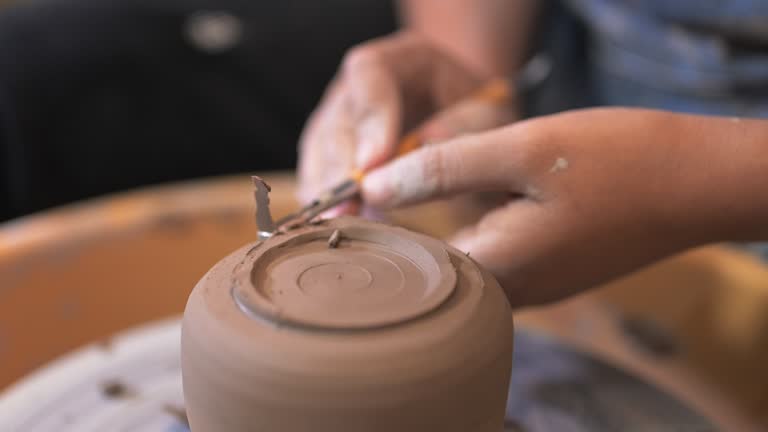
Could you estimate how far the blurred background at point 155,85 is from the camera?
1.76 meters

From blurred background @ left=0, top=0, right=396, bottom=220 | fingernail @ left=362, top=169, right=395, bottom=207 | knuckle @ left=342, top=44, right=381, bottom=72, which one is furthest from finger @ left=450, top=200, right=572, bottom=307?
blurred background @ left=0, top=0, right=396, bottom=220

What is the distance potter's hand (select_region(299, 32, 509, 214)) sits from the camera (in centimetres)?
102

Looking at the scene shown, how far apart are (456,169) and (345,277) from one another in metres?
0.22

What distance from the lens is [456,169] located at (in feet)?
2.49

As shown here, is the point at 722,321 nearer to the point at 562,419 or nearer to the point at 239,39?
the point at 562,419

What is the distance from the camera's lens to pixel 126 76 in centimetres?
189

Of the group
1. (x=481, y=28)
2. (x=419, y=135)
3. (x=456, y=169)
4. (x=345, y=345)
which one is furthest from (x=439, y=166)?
(x=481, y=28)

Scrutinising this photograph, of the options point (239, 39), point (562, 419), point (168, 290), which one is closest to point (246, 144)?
point (239, 39)

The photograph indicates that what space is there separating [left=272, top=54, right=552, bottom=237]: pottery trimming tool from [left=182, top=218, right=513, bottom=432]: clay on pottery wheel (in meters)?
0.13

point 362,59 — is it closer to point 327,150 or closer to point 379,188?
point 327,150

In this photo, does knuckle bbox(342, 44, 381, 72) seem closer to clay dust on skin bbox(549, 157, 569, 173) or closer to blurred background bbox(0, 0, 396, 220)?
clay dust on skin bbox(549, 157, 569, 173)

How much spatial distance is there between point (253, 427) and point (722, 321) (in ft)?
4.02

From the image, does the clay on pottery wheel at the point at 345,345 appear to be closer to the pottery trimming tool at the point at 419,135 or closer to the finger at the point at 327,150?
the pottery trimming tool at the point at 419,135

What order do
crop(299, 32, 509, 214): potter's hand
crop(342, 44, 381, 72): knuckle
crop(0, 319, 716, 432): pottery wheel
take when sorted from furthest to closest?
crop(342, 44, 381, 72): knuckle, crop(299, 32, 509, 214): potter's hand, crop(0, 319, 716, 432): pottery wheel
